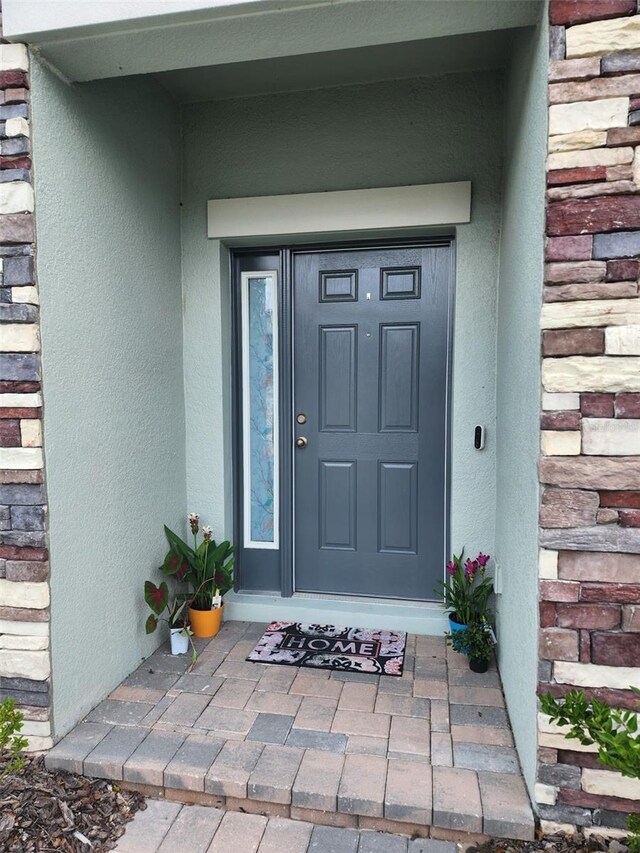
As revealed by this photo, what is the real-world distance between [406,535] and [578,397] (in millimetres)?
1449

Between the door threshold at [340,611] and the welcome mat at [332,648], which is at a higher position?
the door threshold at [340,611]

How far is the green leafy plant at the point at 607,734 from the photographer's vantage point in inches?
40.3

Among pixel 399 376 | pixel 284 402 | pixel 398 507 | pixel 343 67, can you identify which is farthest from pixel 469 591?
pixel 343 67

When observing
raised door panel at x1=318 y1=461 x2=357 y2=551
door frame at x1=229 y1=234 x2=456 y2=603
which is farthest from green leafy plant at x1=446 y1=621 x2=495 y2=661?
raised door panel at x1=318 y1=461 x2=357 y2=551

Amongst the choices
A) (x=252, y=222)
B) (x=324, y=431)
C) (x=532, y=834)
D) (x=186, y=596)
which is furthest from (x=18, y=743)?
(x=252, y=222)

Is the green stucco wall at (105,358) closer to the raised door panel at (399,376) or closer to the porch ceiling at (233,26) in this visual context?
the porch ceiling at (233,26)

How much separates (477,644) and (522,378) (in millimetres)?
1186

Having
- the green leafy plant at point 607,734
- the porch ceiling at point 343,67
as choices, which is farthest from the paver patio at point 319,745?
the porch ceiling at point 343,67

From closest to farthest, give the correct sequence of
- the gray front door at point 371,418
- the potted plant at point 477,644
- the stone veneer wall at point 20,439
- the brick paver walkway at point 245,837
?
the brick paver walkway at point 245,837
the stone veneer wall at point 20,439
the potted plant at point 477,644
the gray front door at point 371,418

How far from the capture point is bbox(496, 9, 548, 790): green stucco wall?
1.48 meters

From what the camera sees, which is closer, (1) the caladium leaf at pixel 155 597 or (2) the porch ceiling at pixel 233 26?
(2) the porch ceiling at pixel 233 26

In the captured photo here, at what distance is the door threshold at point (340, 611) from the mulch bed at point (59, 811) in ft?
3.59

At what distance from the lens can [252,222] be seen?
255 centimetres

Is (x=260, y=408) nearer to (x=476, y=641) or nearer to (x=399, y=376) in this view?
(x=399, y=376)
